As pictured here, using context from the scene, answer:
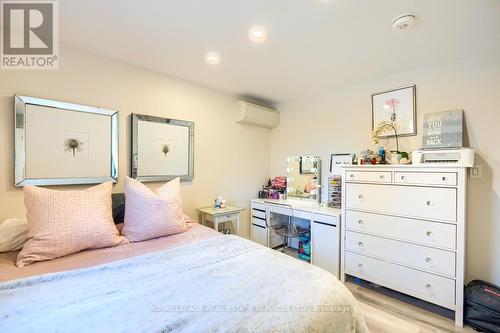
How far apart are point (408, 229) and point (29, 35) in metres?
3.63

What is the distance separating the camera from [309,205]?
123 inches

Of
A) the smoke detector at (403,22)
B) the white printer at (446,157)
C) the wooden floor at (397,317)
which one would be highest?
the smoke detector at (403,22)

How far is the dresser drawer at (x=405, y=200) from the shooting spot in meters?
1.95

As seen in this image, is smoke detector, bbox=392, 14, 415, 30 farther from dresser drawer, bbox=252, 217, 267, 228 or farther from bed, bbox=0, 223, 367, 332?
dresser drawer, bbox=252, 217, 267, 228

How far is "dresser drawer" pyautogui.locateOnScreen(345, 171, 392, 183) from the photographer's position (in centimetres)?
227

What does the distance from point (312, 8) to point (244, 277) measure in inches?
67.6

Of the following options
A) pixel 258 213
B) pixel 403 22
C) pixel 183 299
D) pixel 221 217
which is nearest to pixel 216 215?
pixel 221 217

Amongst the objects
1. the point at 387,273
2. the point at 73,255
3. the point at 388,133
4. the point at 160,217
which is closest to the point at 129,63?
the point at 160,217

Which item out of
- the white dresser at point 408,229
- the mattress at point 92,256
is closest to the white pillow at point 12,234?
the mattress at point 92,256

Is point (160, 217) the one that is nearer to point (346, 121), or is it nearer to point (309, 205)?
point (309, 205)

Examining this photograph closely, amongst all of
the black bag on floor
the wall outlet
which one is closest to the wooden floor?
the black bag on floor

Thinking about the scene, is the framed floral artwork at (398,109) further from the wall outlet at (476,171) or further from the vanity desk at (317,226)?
the vanity desk at (317,226)

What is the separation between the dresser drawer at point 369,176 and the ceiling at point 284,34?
3.61 ft

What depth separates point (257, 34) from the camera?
183 cm
